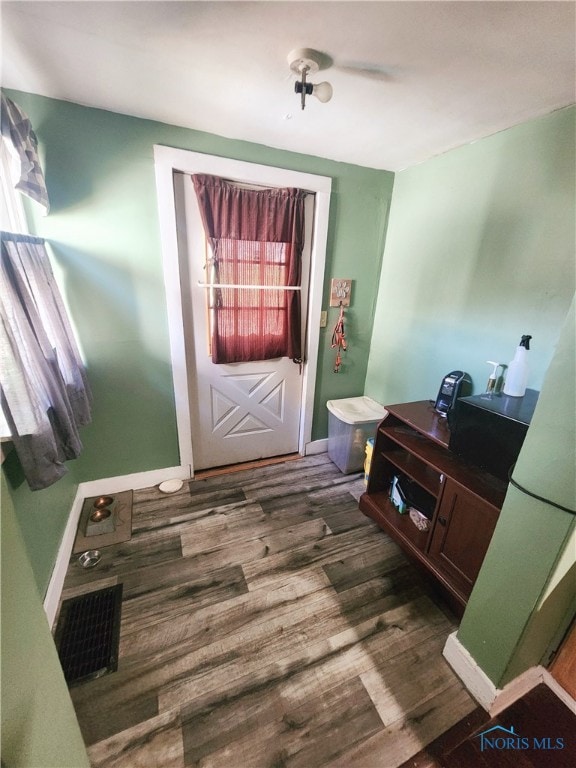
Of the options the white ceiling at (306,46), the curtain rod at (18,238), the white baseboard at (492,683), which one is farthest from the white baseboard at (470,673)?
the curtain rod at (18,238)

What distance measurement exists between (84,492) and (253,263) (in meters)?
1.91

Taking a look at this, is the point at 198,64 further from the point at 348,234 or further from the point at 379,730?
the point at 379,730

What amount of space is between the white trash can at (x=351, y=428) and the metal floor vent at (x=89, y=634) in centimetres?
164

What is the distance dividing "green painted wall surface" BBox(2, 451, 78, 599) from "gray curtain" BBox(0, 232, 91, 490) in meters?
0.15

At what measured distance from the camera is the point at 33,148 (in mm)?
1323

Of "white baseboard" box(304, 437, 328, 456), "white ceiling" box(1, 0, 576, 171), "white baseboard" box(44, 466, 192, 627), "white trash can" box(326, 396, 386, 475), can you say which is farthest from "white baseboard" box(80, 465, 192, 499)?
"white ceiling" box(1, 0, 576, 171)

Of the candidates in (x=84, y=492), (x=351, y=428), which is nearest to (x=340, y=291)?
(x=351, y=428)

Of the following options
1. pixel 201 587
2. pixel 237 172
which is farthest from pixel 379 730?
pixel 237 172

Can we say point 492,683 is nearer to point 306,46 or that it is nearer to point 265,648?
point 265,648

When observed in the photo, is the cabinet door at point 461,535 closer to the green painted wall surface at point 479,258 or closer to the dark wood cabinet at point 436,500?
the dark wood cabinet at point 436,500

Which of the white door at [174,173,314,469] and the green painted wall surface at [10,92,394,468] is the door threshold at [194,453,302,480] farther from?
the green painted wall surface at [10,92,394,468]

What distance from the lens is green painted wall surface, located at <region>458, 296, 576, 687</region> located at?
0.82 m

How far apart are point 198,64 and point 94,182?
0.83 meters

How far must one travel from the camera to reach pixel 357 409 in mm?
2424
